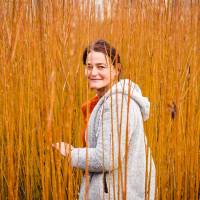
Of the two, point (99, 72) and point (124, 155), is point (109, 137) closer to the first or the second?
point (124, 155)

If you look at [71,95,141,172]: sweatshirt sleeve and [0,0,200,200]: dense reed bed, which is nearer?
[0,0,200,200]: dense reed bed

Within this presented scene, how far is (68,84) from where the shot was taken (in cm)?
76

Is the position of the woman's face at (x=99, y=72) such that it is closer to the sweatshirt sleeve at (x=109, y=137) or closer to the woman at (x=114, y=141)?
the woman at (x=114, y=141)

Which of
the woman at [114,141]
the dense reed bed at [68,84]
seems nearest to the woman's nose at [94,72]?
the woman at [114,141]

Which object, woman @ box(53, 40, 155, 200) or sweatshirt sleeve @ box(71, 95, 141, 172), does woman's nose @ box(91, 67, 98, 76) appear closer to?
woman @ box(53, 40, 155, 200)

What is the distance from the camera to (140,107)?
1205 millimetres

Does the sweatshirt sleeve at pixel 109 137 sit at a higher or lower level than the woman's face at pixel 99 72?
lower

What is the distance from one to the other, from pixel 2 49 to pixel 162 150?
0.67 meters

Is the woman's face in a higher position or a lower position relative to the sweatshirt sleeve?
higher

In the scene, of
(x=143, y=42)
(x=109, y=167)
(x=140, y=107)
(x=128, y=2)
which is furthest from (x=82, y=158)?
(x=143, y=42)

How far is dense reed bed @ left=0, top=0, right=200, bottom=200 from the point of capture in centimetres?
83

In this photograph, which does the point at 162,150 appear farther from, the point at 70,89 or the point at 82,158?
the point at 70,89

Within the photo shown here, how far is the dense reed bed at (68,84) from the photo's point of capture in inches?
32.5

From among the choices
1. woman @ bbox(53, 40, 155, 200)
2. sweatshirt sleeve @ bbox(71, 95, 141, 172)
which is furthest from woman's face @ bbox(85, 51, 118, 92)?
sweatshirt sleeve @ bbox(71, 95, 141, 172)
